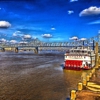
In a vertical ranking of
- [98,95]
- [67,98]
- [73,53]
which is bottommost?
[67,98]

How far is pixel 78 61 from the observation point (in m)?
55.2

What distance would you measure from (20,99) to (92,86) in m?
10.6

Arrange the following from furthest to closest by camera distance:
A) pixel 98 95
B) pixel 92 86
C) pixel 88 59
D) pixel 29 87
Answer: pixel 88 59 → pixel 29 87 → pixel 92 86 → pixel 98 95

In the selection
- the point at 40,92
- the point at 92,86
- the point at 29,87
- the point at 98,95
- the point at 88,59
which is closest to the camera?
the point at 98,95

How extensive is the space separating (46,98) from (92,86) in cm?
692

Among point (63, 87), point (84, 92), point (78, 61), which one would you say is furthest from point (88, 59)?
point (84, 92)

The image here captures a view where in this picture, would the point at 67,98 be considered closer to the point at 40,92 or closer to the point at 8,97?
the point at 40,92

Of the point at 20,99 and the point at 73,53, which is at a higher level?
the point at 73,53

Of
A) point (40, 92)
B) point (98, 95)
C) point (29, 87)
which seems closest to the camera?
point (98, 95)

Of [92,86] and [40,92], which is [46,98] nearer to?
[40,92]

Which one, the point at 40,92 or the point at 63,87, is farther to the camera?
the point at 63,87

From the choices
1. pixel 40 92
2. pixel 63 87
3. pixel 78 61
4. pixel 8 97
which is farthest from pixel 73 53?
pixel 8 97

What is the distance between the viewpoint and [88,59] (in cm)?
5466

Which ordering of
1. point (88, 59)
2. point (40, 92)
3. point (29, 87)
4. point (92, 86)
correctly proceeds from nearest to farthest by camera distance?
point (92, 86) → point (40, 92) → point (29, 87) → point (88, 59)
